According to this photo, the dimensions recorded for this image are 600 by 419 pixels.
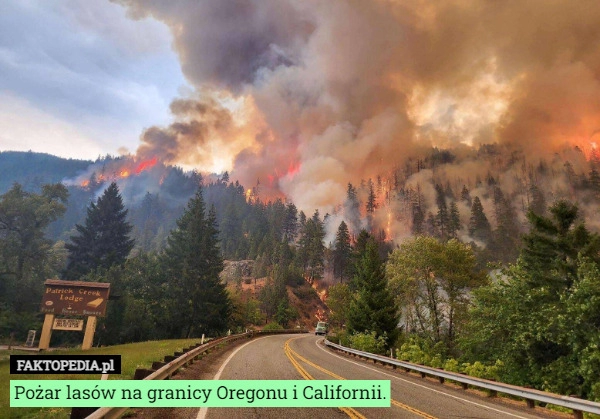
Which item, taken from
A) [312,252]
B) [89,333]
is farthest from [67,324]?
[312,252]

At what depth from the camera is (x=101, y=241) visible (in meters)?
68.1

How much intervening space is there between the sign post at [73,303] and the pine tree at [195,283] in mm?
17281

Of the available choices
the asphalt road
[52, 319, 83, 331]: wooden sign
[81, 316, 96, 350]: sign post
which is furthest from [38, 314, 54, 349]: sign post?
the asphalt road

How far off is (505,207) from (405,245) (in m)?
102

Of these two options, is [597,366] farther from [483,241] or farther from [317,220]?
[317,220]

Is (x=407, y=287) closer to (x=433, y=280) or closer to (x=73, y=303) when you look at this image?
(x=433, y=280)

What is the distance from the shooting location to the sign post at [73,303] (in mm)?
30250

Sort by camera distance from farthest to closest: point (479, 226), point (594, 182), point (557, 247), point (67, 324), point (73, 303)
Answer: point (594, 182) → point (479, 226) → point (73, 303) → point (67, 324) → point (557, 247)

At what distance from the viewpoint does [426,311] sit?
45469mm

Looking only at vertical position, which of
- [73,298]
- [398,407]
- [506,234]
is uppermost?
[506,234]

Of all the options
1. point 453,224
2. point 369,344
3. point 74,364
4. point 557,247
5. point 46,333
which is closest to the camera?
point 74,364

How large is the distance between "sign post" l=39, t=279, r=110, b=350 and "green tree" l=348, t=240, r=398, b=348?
26.6 m

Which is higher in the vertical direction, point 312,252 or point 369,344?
point 312,252

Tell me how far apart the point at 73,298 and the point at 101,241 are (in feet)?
137
